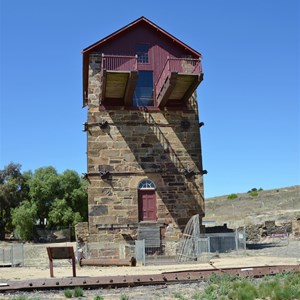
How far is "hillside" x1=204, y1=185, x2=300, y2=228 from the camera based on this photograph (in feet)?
165

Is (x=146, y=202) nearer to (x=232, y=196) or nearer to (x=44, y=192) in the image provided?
(x=44, y=192)

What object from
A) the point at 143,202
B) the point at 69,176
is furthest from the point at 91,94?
the point at 69,176

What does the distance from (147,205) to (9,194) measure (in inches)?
1212

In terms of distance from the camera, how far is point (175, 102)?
82.8 feet

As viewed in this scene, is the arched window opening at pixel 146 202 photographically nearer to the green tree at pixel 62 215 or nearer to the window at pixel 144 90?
the window at pixel 144 90

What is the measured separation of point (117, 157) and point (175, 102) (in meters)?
4.41

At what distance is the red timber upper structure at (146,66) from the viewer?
23422mm

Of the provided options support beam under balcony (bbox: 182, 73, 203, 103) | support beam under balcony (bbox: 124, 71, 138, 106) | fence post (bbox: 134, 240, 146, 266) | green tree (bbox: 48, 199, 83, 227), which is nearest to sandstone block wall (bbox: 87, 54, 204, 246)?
support beam under balcony (bbox: 124, 71, 138, 106)

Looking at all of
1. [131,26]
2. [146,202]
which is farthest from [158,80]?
[146,202]

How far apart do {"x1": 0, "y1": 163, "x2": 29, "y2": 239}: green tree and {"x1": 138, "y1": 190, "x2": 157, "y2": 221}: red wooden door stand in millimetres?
30042

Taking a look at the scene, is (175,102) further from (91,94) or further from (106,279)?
(106,279)

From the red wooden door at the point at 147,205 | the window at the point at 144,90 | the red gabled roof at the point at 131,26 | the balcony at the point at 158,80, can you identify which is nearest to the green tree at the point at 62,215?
the red wooden door at the point at 147,205

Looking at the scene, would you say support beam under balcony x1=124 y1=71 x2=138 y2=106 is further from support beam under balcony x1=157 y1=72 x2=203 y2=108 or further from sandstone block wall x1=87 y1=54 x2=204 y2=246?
support beam under balcony x1=157 y1=72 x2=203 y2=108

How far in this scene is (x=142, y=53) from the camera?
1009 inches
